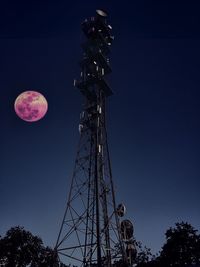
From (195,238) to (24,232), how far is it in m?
32.4

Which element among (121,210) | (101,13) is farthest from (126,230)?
(101,13)

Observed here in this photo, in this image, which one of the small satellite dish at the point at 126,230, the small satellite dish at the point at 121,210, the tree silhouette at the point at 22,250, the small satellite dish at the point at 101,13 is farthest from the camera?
the tree silhouette at the point at 22,250

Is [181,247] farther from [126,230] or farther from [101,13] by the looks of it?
[101,13]

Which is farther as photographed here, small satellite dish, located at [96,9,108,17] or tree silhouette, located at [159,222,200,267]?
tree silhouette, located at [159,222,200,267]

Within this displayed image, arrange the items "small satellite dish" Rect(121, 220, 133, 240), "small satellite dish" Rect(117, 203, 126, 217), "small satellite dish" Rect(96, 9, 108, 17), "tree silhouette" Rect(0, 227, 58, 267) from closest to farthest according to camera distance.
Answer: "small satellite dish" Rect(121, 220, 133, 240), "small satellite dish" Rect(117, 203, 126, 217), "small satellite dish" Rect(96, 9, 108, 17), "tree silhouette" Rect(0, 227, 58, 267)

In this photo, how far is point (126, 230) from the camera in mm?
30297

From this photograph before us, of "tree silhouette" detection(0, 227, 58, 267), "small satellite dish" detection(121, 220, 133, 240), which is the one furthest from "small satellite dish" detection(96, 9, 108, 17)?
"tree silhouette" detection(0, 227, 58, 267)

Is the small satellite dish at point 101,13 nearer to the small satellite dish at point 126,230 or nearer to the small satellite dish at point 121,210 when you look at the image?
the small satellite dish at point 121,210

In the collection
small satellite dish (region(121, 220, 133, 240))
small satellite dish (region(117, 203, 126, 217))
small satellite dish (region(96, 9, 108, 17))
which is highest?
small satellite dish (region(96, 9, 108, 17))

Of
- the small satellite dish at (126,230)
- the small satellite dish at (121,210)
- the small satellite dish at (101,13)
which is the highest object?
the small satellite dish at (101,13)

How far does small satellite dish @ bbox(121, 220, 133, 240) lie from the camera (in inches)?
1178

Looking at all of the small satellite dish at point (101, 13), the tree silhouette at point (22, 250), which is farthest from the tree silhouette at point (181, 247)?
the small satellite dish at point (101, 13)

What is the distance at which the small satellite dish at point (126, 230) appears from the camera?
2992 centimetres

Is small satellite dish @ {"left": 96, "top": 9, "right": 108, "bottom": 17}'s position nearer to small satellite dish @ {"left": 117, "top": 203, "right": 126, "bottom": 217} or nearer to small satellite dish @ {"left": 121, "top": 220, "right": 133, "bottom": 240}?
small satellite dish @ {"left": 117, "top": 203, "right": 126, "bottom": 217}
